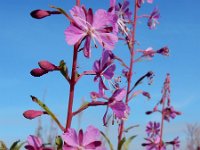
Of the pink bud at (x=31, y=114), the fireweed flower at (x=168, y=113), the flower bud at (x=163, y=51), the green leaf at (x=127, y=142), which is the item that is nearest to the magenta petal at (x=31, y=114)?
the pink bud at (x=31, y=114)

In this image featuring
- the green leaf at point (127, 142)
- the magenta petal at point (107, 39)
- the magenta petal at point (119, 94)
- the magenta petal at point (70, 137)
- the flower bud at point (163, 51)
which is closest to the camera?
the magenta petal at point (70, 137)

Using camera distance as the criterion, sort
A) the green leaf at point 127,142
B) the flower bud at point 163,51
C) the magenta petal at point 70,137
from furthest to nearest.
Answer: the flower bud at point 163,51, the green leaf at point 127,142, the magenta petal at point 70,137

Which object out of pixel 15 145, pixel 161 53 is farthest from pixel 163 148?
pixel 15 145

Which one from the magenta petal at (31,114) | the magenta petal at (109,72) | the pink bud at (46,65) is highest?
the magenta petal at (109,72)

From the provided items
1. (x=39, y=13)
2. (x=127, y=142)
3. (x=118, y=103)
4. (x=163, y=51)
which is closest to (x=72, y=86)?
(x=118, y=103)

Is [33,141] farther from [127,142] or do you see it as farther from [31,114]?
[127,142]

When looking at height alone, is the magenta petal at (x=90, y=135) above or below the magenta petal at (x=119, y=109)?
below

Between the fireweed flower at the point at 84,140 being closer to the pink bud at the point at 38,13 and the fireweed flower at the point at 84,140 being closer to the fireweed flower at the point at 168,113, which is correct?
the pink bud at the point at 38,13
